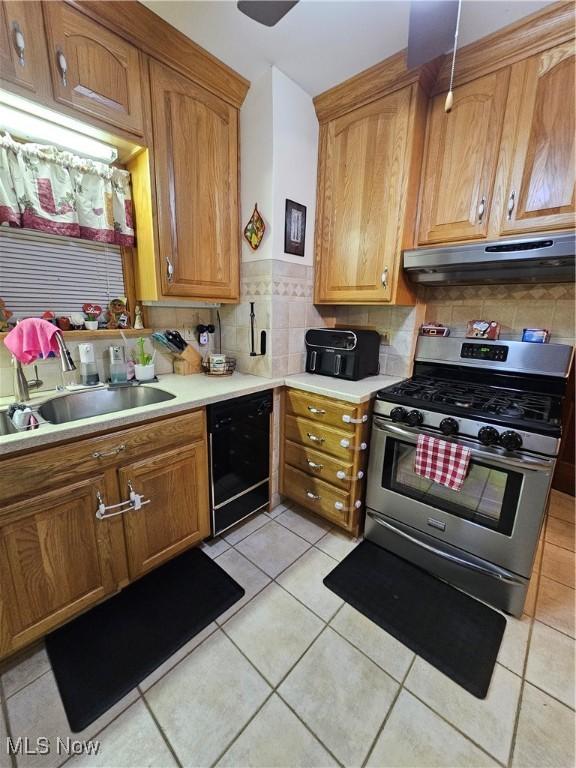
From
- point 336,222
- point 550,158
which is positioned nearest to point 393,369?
point 336,222

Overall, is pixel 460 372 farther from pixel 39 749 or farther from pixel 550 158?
pixel 39 749

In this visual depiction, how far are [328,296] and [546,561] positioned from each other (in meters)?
1.98

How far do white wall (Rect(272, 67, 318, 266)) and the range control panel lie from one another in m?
1.16

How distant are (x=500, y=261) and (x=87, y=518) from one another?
2.15 metres

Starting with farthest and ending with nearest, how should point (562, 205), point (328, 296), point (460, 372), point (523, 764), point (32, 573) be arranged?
1. point (328, 296)
2. point (460, 372)
3. point (562, 205)
4. point (32, 573)
5. point (523, 764)

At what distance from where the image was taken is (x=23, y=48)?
1143mm

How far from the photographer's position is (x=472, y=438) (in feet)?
4.51

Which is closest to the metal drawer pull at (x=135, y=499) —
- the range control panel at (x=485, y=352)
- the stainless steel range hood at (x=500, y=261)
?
the stainless steel range hood at (x=500, y=261)

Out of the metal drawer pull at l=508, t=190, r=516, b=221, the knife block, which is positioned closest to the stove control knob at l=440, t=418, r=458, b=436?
the metal drawer pull at l=508, t=190, r=516, b=221

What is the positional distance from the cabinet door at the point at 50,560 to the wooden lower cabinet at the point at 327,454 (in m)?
1.06

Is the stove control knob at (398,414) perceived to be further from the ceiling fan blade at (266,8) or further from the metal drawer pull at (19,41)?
the metal drawer pull at (19,41)

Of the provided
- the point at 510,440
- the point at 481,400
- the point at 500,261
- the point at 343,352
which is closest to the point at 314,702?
the point at 510,440

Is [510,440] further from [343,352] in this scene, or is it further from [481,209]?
[481,209]

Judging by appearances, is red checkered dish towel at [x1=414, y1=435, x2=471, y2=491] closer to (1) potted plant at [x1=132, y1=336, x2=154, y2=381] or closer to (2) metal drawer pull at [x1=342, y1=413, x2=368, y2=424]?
(2) metal drawer pull at [x1=342, y1=413, x2=368, y2=424]
